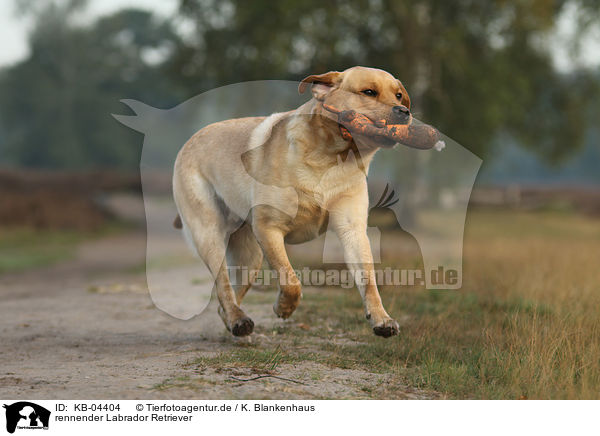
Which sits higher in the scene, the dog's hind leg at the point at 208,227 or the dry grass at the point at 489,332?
the dog's hind leg at the point at 208,227

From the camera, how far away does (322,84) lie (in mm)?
4488

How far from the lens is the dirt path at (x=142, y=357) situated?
11.8 feet

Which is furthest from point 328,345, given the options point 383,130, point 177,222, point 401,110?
point 177,222

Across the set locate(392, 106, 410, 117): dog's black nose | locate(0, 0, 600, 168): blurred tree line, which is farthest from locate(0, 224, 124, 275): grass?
locate(392, 106, 410, 117): dog's black nose

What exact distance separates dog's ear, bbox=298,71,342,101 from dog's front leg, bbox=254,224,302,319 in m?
1.02

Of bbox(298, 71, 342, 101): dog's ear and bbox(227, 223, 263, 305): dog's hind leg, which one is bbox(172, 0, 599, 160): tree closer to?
bbox(227, 223, 263, 305): dog's hind leg

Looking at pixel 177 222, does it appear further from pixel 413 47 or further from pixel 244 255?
pixel 413 47

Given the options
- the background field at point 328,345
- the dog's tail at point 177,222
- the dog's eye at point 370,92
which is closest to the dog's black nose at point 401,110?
the dog's eye at point 370,92

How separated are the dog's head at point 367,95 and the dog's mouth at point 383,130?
0.8 inches

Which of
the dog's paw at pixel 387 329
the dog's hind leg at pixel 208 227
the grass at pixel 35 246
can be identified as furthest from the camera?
the grass at pixel 35 246

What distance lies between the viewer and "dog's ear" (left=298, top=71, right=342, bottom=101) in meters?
4.44

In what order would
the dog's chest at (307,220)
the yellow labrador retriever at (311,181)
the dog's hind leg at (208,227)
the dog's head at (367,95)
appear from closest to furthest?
1. the dog's head at (367,95)
2. the yellow labrador retriever at (311,181)
3. the dog's chest at (307,220)
4. the dog's hind leg at (208,227)

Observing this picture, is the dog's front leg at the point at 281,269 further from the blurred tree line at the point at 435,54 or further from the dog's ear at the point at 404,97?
the blurred tree line at the point at 435,54
